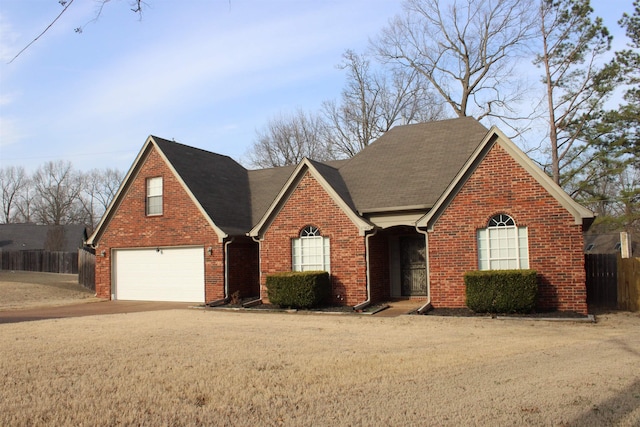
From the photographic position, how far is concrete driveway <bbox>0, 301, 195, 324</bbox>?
17.0 m

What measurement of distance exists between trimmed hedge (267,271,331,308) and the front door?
3.49 meters

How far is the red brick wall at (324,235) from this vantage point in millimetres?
17719

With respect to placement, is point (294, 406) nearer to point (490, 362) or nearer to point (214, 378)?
point (214, 378)

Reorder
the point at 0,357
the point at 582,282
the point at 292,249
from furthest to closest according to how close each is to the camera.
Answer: the point at 292,249, the point at 582,282, the point at 0,357

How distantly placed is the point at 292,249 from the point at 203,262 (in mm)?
4062

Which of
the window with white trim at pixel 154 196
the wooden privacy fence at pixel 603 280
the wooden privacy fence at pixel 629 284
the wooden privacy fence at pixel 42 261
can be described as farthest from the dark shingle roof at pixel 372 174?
the wooden privacy fence at pixel 42 261

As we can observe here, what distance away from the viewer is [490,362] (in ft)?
28.1

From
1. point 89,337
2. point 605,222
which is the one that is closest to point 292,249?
point 89,337

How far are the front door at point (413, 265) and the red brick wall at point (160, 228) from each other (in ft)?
21.7

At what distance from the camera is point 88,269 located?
27047 mm

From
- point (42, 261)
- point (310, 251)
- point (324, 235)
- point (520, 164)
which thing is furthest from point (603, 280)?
point (42, 261)

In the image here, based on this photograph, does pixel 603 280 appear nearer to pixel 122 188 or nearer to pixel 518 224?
pixel 518 224

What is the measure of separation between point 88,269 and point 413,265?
646 inches

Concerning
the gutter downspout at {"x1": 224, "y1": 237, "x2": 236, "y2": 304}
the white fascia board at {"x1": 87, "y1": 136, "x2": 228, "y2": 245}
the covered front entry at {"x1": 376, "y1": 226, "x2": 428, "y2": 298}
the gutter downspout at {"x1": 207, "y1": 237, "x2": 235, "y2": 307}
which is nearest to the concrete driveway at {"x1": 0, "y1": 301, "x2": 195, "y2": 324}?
the gutter downspout at {"x1": 207, "y1": 237, "x2": 235, "y2": 307}
